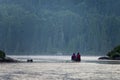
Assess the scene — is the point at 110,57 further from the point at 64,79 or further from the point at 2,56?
the point at 64,79

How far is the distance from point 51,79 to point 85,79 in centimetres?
434

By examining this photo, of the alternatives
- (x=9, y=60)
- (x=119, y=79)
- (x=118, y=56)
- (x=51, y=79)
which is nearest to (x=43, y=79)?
(x=51, y=79)

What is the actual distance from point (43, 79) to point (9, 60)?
69574 mm

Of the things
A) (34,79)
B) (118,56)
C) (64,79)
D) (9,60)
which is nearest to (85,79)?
(64,79)

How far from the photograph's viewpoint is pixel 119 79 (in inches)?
1967

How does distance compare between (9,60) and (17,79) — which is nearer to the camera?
(17,79)

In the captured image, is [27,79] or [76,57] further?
[76,57]

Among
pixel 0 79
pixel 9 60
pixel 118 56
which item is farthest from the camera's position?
pixel 118 56

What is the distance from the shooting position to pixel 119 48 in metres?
153

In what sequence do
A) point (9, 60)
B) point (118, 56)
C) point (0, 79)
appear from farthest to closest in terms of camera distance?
point (118, 56), point (9, 60), point (0, 79)

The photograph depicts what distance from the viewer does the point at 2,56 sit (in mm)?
119812

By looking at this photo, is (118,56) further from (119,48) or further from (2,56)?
(2,56)

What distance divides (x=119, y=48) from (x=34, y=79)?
347 ft

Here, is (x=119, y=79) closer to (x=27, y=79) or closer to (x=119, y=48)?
(x=27, y=79)
